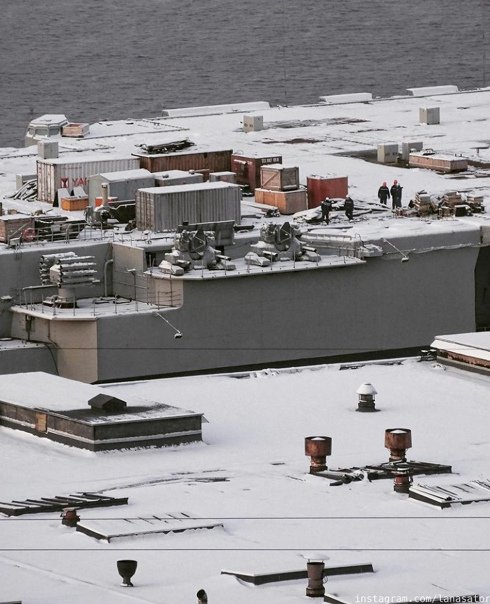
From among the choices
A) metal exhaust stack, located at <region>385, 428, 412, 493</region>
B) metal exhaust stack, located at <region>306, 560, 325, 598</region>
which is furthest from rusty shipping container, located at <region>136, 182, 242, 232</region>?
metal exhaust stack, located at <region>306, 560, 325, 598</region>

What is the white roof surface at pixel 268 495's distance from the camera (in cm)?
3822

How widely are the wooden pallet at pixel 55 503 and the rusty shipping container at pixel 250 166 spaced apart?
45.0 meters

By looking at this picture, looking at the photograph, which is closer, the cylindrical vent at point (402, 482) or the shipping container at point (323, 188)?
the cylindrical vent at point (402, 482)

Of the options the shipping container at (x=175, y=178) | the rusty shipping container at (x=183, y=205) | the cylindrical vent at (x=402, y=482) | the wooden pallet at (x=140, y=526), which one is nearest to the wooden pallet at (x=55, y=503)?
the wooden pallet at (x=140, y=526)

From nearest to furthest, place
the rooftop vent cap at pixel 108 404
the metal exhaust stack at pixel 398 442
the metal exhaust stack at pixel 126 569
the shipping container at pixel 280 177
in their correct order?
the metal exhaust stack at pixel 126 569 < the metal exhaust stack at pixel 398 442 < the rooftop vent cap at pixel 108 404 < the shipping container at pixel 280 177

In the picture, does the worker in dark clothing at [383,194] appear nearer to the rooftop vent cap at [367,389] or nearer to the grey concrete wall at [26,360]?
the grey concrete wall at [26,360]

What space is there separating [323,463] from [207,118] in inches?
2600

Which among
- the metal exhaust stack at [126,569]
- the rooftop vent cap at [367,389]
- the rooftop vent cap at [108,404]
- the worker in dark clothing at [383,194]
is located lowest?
the metal exhaust stack at [126,569]

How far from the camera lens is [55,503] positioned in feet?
144

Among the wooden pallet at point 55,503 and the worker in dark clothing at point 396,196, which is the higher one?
the worker in dark clothing at point 396,196

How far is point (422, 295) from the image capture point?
80.9m

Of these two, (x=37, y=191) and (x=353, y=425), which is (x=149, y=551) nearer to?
(x=353, y=425)

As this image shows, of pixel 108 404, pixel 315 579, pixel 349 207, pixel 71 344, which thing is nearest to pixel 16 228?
pixel 71 344

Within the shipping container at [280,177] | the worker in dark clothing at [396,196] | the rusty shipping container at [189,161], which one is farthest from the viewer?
the rusty shipping container at [189,161]
